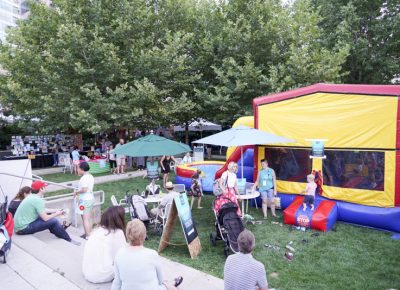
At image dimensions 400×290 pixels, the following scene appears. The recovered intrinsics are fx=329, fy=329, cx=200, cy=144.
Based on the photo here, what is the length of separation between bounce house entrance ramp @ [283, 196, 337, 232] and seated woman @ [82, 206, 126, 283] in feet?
16.4

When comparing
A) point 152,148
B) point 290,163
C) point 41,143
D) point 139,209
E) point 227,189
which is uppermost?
point 41,143

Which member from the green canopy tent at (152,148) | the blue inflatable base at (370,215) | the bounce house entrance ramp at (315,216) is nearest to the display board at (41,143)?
the green canopy tent at (152,148)

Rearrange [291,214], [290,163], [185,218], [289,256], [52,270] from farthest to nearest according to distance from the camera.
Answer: [290,163] → [291,214] → [185,218] → [289,256] → [52,270]

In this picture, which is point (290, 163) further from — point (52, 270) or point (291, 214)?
point (52, 270)

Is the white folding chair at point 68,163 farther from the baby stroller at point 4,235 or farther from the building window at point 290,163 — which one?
the baby stroller at point 4,235

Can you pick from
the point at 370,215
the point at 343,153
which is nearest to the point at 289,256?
the point at 370,215

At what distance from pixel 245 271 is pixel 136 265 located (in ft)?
3.87

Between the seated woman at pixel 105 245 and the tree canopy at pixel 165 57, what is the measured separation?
11.6 metres

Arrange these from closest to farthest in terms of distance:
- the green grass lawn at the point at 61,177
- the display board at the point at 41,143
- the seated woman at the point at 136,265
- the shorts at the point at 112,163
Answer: the seated woman at the point at 136,265
the green grass lawn at the point at 61,177
the shorts at the point at 112,163
the display board at the point at 41,143

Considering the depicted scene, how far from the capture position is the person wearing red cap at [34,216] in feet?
21.0

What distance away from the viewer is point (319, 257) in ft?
20.7

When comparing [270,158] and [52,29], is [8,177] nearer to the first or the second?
[270,158]

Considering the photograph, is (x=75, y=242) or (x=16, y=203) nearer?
(x=75, y=242)

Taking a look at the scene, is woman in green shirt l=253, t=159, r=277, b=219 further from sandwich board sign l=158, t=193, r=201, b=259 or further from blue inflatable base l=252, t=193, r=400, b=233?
sandwich board sign l=158, t=193, r=201, b=259
